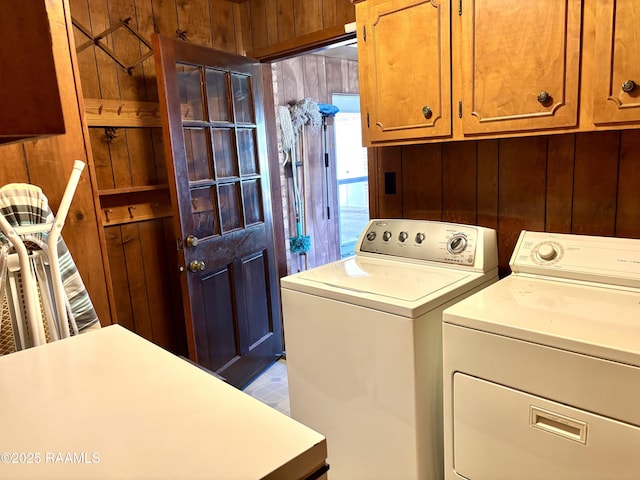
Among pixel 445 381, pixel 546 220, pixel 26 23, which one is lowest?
pixel 445 381

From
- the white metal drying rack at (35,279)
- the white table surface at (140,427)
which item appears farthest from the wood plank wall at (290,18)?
the white table surface at (140,427)

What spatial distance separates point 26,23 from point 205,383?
682 millimetres

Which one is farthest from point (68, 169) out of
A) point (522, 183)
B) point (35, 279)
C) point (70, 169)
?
point (522, 183)

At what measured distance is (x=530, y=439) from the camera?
1337 millimetres

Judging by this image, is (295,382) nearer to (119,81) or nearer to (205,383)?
(205,383)

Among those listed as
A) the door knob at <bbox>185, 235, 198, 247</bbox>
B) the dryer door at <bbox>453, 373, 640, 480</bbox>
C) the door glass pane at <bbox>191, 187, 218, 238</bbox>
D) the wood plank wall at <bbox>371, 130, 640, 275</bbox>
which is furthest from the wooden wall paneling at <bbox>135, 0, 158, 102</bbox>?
the dryer door at <bbox>453, 373, 640, 480</bbox>

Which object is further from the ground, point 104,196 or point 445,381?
point 104,196

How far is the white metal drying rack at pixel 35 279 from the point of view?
137cm

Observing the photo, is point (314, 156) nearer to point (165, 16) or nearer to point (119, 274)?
point (165, 16)

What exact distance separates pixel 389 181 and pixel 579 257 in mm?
978

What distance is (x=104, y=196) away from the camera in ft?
8.13

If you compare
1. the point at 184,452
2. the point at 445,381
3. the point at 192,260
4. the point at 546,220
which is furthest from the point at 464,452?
the point at 192,260

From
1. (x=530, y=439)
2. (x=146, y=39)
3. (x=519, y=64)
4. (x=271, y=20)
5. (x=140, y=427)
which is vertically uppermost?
(x=271, y=20)

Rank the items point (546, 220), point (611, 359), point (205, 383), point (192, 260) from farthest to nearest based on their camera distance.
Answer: point (192, 260)
point (546, 220)
point (611, 359)
point (205, 383)
